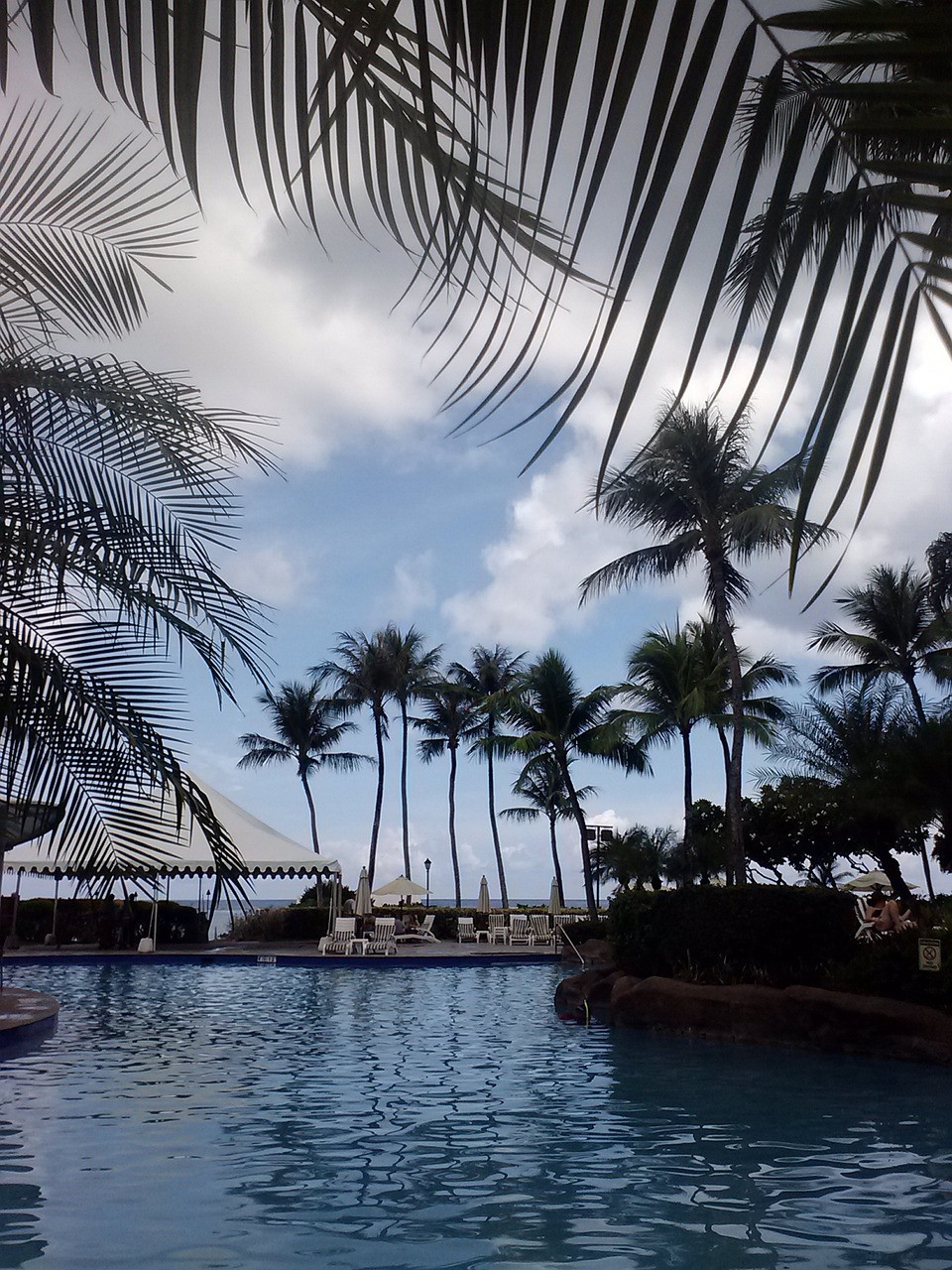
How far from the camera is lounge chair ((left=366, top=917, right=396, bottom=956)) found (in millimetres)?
24656

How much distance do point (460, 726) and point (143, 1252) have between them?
42670 mm

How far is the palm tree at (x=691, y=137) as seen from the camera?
2.01ft

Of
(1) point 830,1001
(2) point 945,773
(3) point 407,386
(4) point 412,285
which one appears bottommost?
(1) point 830,1001

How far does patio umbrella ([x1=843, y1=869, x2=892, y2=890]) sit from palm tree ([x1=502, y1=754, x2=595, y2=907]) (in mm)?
7949

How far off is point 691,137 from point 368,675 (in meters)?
46.2

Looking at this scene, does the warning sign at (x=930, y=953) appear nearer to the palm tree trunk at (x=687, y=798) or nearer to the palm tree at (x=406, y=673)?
the palm tree trunk at (x=687, y=798)

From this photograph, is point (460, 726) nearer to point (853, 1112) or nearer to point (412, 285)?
point (853, 1112)

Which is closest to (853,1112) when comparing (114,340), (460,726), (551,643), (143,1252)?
(143,1252)

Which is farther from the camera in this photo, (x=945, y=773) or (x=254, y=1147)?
(x=945, y=773)

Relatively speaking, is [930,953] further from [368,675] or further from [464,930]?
[368,675]

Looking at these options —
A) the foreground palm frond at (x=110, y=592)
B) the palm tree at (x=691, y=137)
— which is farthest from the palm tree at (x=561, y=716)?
the palm tree at (x=691, y=137)

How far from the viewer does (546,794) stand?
39.4 metres

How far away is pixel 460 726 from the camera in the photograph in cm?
4781

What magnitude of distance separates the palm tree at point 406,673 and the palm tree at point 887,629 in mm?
16674
